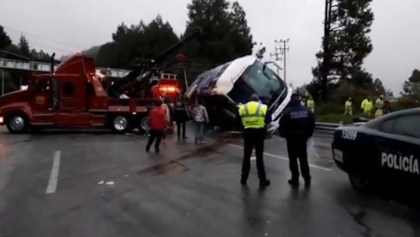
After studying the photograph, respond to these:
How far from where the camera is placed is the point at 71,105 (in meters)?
Result: 24.6

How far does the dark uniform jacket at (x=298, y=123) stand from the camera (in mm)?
10266

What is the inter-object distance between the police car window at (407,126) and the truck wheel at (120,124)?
678 inches

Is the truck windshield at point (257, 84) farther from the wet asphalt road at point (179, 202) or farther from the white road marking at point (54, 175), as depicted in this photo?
the white road marking at point (54, 175)

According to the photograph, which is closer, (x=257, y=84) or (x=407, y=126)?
(x=407, y=126)

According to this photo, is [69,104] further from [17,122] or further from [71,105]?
[17,122]

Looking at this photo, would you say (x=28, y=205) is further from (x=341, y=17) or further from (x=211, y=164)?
(x=341, y=17)

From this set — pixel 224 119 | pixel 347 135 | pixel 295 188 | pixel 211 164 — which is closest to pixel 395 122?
pixel 347 135

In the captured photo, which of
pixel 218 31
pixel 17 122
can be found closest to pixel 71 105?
pixel 17 122

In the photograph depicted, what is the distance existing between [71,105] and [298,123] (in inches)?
630

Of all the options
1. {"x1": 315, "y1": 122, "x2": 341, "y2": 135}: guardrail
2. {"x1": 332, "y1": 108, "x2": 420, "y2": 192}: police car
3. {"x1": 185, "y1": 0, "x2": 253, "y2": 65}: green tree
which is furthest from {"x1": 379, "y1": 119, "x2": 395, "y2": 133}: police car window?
{"x1": 185, "y1": 0, "x2": 253, "y2": 65}: green tree

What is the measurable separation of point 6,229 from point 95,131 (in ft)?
62.7

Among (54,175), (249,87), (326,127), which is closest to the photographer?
(54,175)

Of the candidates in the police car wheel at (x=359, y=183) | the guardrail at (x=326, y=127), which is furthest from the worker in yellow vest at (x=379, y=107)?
the police car wheel at (x=359, y=183)

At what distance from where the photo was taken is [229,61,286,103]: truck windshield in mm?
23562
